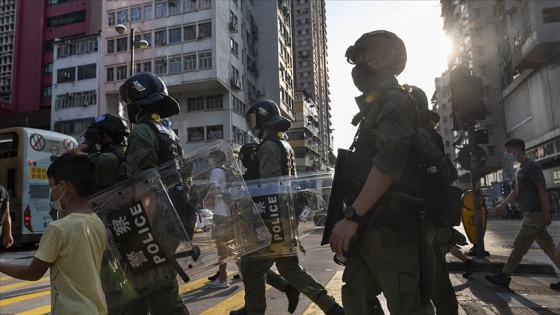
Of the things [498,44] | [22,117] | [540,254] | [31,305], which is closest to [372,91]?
[31,305]

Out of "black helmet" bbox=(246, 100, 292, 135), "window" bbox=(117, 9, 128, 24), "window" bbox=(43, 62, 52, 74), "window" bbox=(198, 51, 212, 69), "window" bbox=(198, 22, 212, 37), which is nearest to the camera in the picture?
"black helmet" bbox=(246, 100, 292, 135)

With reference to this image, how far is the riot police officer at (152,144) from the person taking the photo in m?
2.69

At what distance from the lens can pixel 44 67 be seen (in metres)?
46.7

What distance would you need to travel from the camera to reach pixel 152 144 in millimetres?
2947

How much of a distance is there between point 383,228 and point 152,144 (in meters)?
1.66

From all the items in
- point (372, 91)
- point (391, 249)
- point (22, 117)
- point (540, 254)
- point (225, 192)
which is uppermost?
point (22, 117)

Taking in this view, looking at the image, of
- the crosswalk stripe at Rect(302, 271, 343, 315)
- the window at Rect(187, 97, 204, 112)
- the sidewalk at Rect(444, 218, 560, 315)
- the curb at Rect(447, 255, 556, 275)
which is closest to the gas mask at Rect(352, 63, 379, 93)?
the crosswalk stripe at Rect(302, 271, 343, 315)

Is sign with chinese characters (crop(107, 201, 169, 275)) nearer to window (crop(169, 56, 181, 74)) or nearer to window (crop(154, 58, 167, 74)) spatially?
window (crop(169, 56, 181, 74))

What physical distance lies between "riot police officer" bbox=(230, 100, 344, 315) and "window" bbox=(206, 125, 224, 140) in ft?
103

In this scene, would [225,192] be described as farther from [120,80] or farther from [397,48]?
[120,80]

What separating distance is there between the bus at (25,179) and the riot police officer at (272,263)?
11.9 meters

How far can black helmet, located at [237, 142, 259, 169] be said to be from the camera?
430 centimetres

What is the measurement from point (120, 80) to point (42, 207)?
25.7 metres

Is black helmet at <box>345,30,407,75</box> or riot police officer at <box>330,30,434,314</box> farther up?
black helmet at <box>345,30,407,75</box>
